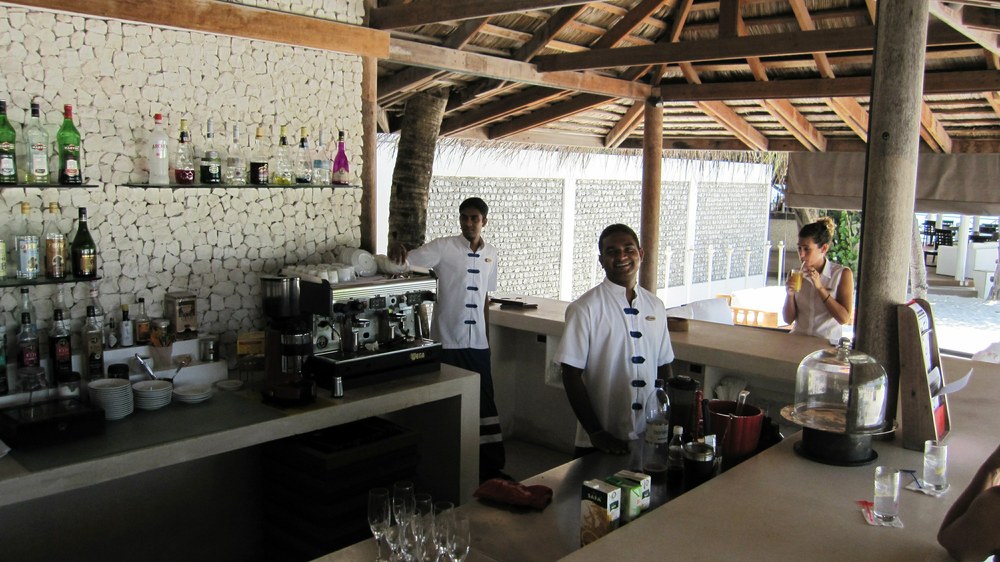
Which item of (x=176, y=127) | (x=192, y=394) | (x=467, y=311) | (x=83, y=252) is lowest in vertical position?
(x=192, y=394)

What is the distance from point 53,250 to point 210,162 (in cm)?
82

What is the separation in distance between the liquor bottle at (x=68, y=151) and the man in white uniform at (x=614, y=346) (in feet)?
7.24

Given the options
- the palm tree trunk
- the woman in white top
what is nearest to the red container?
the woman in white top

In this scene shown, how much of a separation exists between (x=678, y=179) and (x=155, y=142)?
35.5 feet

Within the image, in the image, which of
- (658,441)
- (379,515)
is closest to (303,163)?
(658,441)

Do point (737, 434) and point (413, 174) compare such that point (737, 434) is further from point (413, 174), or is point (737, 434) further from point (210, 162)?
point (413, 174)

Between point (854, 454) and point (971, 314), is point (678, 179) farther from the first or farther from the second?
point (854, 454)

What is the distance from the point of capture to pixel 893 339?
2996 millimetres

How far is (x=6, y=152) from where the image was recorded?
10.4 feet

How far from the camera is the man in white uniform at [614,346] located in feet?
10.8

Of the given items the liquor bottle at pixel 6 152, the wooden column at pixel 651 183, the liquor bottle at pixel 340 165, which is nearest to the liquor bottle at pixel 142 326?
the liquor bottle at pixel 6 152

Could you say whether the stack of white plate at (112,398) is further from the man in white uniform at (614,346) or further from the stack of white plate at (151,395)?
the man in white uniform at (614,346)

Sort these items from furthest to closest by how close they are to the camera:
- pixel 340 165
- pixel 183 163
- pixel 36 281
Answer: pixel 340 165 → pixel 183 163 → pixel 36 281

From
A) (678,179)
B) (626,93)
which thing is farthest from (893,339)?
Result: (678,179)
